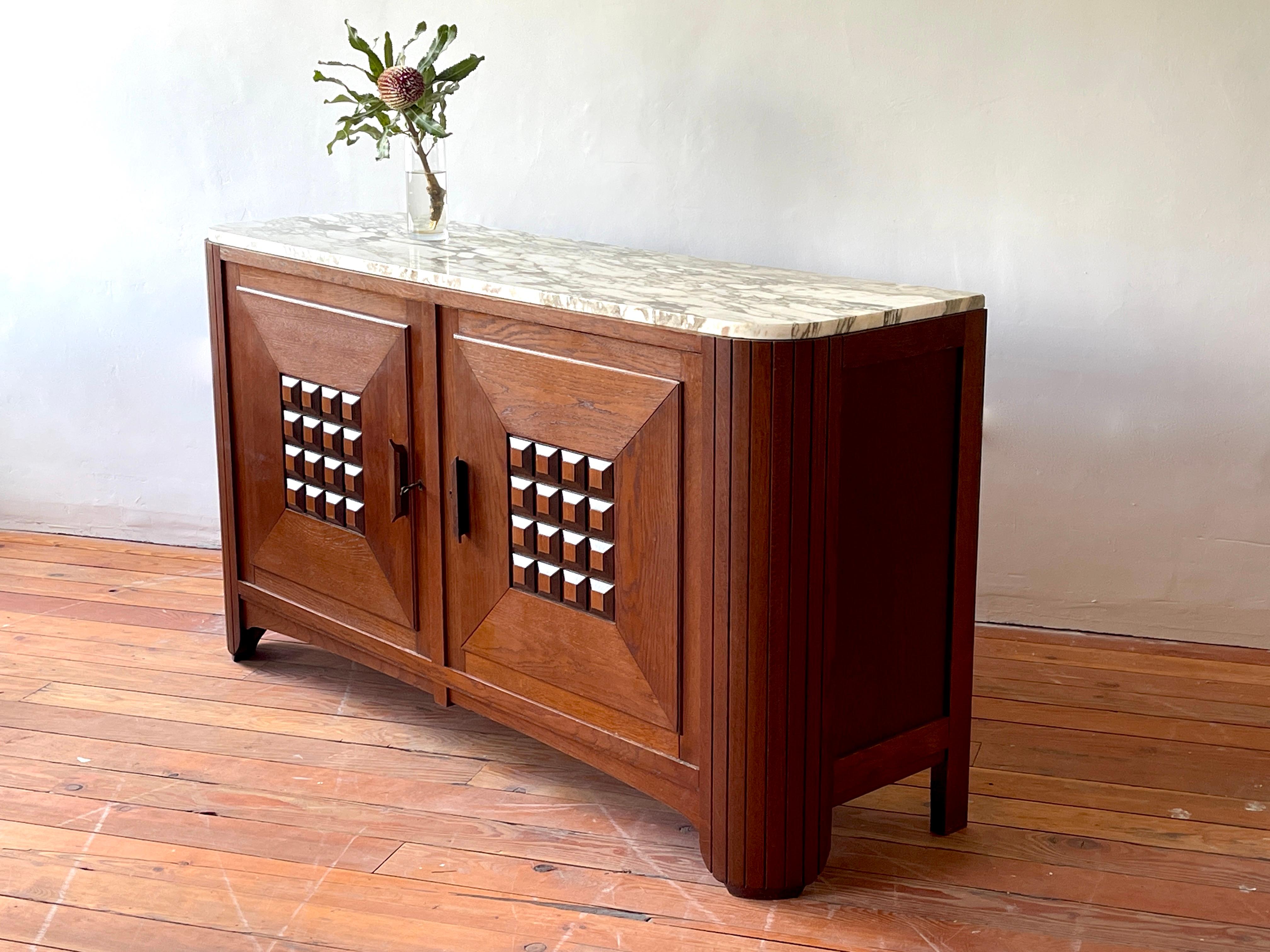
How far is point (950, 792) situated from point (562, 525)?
789 millimetres

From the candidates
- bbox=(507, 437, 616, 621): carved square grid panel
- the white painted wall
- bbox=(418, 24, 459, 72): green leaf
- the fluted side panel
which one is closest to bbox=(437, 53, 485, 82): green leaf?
bbox=(418, 24, 459, 72): green leaf

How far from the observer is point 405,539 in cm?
262

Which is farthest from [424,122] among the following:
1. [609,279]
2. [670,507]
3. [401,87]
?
[670,507]

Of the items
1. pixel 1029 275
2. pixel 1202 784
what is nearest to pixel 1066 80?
pixel 1029 275

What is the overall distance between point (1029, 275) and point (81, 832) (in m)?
2.19

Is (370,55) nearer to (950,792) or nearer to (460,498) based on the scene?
(460,498)

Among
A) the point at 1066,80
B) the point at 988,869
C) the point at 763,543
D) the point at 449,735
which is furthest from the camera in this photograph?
the point at 1066,80

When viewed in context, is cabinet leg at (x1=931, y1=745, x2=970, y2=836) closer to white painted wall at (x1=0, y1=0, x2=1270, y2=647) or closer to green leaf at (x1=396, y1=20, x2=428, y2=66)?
white painted wall at (x1=0, y1=0, x2=1270, y2=647)

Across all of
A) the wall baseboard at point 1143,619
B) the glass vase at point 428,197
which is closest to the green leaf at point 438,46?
the glass vase at point 428,197

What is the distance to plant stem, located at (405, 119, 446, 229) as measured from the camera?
280 cm

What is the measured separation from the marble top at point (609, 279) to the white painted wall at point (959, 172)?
0.40 metres

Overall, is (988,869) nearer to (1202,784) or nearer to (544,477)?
(1202,784)

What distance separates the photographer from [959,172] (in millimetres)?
3037

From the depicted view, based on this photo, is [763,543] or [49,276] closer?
[763,543]
